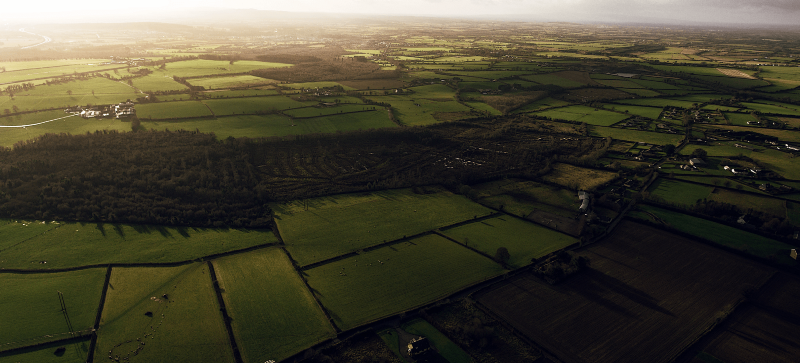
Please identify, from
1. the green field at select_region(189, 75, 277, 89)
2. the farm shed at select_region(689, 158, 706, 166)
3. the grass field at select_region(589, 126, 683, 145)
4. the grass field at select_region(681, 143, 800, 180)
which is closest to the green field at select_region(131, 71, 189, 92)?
the green field at select_region(189, 75, 277, 89)

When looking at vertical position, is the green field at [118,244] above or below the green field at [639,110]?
below

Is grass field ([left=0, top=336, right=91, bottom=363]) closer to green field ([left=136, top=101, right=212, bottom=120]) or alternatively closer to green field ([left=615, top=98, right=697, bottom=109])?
green field ([left=136, top=101, right=212, bottom=120])

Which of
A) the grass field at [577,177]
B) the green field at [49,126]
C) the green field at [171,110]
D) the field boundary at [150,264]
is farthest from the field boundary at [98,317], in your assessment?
the grass field at [577,177]

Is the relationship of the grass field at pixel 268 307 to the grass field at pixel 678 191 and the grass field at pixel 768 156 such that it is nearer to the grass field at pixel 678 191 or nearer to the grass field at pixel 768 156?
the grass field at pixel 678 191

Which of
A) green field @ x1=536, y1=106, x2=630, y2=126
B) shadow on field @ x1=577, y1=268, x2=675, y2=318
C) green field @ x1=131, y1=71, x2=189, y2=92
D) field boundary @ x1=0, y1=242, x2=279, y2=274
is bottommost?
shadow on field @ x1=577, y1=268, x2=675, y2=318

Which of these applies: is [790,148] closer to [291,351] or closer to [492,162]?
[492,162]

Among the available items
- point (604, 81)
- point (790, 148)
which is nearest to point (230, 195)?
point (790, 148)

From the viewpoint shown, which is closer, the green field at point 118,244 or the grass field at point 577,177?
the green field at point 118,244

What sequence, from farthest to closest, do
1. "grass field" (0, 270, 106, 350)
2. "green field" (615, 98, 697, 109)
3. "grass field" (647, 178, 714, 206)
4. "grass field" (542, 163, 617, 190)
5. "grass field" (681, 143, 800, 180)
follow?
1. "green field" (615, 98, 697, 109)
2. "grass field" (681, 143, 800, 180)
3. "grass field" (542, 163, 617, 190)
4. "grass field" (647, 178, 714, 206)
5. "grass field" (0, 270, 106, 350)
